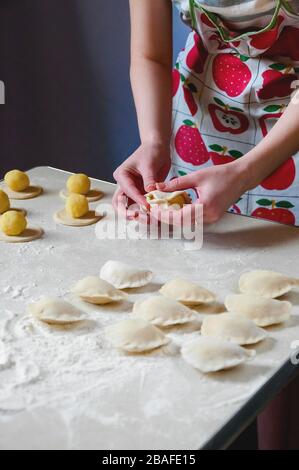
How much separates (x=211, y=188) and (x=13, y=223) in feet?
1.24

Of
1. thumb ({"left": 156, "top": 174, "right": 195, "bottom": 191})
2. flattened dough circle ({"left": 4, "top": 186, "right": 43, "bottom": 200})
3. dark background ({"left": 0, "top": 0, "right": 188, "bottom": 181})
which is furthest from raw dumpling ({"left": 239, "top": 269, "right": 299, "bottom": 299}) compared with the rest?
dark background ({"left": 0, "top": 0, "right": 188, "bottom": 181})

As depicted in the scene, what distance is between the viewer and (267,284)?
1111 mm

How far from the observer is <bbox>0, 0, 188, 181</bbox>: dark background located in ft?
7.72

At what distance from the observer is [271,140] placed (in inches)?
53.6

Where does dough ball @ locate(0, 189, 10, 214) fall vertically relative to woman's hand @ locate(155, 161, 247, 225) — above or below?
below

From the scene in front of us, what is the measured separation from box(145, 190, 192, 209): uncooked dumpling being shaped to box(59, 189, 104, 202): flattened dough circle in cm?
19

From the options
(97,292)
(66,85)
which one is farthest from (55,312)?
(66,85)

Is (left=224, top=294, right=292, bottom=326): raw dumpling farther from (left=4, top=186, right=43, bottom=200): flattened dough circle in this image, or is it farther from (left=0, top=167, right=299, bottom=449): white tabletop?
(left=4, top=186, right=43, bottom=200): flattened dough circle

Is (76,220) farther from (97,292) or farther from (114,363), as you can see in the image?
(114,363)

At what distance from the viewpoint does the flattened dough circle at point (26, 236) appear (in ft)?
4.33

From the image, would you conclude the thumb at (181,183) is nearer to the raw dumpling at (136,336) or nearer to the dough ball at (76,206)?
the dough ball at (76,206)

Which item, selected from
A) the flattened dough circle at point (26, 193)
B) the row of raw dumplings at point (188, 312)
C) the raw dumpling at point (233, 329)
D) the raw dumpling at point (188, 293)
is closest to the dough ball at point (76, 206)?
the flattened dough circle at point (26, 193)
